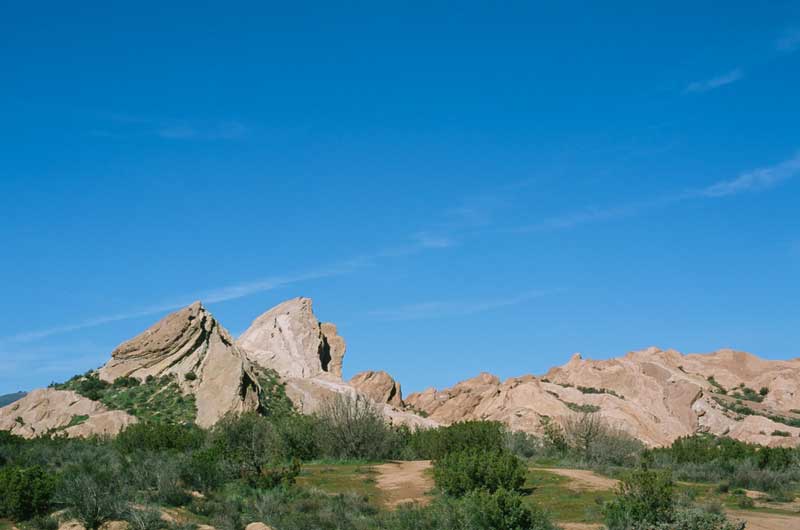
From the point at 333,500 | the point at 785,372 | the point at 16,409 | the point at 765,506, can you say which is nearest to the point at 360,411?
the point at 333,500

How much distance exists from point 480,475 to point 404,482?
4.30 m

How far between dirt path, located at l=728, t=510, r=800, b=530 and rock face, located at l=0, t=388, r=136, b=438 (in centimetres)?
3520

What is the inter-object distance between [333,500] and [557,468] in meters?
12.1

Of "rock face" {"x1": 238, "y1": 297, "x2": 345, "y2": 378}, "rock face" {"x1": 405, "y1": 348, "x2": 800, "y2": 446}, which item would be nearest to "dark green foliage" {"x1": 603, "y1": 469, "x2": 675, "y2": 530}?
"rock face" {"x1": 405, "y1": 348, "x2": 800, "y2": 446}

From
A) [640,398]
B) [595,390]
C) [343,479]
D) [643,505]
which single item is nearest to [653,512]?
[643,505]

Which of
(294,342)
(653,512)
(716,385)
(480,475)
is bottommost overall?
(653,512)

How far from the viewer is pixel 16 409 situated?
5088cm

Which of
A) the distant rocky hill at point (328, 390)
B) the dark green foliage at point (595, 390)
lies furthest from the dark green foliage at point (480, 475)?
the dark green foliage at point (595, 390)

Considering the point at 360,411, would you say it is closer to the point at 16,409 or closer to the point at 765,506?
the point at 765,506

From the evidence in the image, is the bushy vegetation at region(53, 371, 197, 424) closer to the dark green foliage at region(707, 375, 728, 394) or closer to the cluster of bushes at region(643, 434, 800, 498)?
the cluster of bushes at region(643, 434, 800, 498)

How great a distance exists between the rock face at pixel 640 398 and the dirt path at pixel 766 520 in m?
27.7

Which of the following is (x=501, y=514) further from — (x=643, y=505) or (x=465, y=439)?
(x=465, y=439)

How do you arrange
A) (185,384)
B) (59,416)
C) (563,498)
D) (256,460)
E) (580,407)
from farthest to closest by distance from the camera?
(580,407), (185,384), (59,416), (256,460), (563,498)

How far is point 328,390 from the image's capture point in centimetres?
6253
